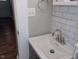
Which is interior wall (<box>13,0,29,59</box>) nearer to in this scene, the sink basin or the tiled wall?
the sink basin

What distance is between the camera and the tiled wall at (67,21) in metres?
1.40

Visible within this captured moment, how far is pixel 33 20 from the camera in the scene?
77.4 inches

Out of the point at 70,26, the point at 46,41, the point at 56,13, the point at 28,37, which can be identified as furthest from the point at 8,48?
the point at 70,26

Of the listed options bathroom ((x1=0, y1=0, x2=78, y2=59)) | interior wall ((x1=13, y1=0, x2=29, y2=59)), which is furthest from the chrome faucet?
interior wall ((x1=13, y1=0, x2=29, y2=59))

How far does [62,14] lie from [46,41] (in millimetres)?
488

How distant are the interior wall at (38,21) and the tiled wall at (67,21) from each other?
0.21 m

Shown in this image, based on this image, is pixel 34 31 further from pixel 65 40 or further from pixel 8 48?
pixel 8 48

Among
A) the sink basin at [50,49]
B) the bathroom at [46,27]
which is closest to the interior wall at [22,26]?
the bathroom at [46,27]

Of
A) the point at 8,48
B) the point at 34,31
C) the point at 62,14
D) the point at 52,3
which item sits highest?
the point at 52,3

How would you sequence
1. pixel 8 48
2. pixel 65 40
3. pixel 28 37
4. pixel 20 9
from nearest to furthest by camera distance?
pixel 65 40 < pixel 20 9 < pixel 28 37 < pixel 8 48

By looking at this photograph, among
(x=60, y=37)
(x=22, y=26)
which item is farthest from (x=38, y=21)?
(x=60, y=37)

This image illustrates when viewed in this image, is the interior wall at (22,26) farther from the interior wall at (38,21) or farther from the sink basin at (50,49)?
the sink basin at (50,49)

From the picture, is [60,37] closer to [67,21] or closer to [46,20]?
[67,21]

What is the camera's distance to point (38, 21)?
2006mm
